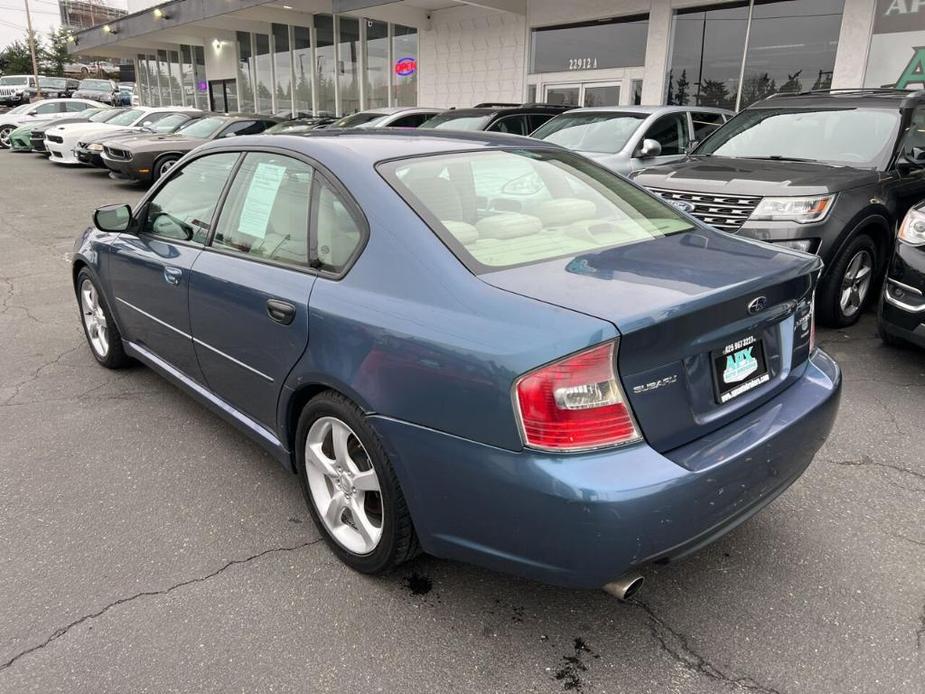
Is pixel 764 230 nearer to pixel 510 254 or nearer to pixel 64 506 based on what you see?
pixel 510 254

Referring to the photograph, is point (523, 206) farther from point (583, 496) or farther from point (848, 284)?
point (848, 284)

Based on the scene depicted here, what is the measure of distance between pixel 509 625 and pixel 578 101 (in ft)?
49.2

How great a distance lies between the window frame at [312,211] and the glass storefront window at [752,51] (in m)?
11.7

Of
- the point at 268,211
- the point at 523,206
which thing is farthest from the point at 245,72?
the point at 523,206

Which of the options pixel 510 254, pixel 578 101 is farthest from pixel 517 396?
pixel 578 101

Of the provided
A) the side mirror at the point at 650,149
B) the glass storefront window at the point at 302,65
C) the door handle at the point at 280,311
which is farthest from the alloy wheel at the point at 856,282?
the glass storefront window at the point at 302,65

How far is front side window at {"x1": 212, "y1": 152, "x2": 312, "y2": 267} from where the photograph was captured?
2758 mm

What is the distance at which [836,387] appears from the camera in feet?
8.54

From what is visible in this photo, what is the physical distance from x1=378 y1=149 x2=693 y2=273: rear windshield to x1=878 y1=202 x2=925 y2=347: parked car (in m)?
2.14

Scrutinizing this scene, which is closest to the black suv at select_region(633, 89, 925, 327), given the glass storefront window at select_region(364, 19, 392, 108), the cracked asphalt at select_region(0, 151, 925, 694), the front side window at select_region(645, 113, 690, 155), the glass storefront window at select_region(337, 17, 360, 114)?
the front side window at select_region(645, 113, 690, 155)

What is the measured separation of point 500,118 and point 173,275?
7.58m

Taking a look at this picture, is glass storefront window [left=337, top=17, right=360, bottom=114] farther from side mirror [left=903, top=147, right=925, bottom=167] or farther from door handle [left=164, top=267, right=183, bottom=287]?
door handle [left=164, top=267, right=183, bottom=287]

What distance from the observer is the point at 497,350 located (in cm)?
195

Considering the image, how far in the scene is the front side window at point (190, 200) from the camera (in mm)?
3338
